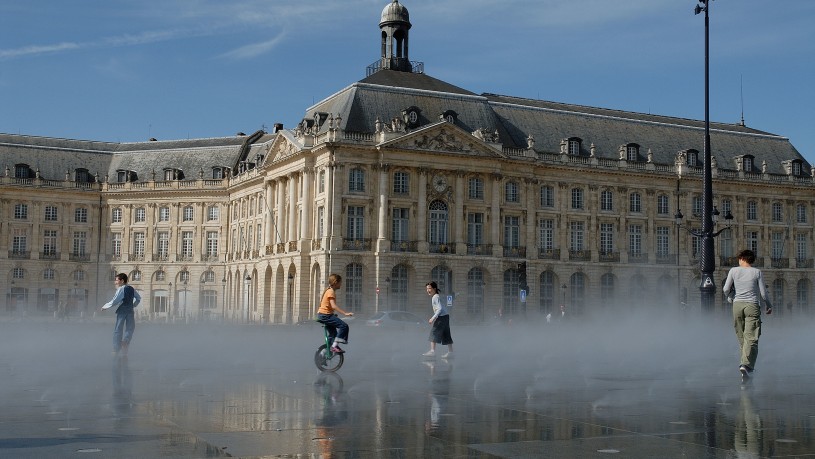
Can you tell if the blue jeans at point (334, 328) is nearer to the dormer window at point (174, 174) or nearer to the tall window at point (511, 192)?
the tall window at point (511, 192)

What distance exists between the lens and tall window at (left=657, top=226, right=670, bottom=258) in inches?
3108

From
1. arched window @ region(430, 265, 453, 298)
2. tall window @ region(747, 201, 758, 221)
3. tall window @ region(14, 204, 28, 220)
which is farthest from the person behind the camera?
tall window @ region(14, 204, 28, 220)

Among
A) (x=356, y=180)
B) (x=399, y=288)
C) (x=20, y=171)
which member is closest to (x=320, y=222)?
(x=356, y=180)

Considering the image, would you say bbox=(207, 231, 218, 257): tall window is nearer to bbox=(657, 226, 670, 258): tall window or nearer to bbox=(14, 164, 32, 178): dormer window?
bbox=(14, 164, 32, 178): dormer window

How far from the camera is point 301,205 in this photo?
71.8m

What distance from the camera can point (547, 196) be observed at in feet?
249

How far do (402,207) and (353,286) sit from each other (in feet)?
20.6

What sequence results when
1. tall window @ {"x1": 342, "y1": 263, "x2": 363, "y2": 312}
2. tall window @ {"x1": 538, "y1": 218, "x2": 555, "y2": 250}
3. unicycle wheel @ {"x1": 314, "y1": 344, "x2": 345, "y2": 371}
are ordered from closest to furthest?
unicycle wheel @ {"x1": 314, "y1": 344, "x2": 345, "y2": 371}, tall window @ {"x1": 342, "y1": 263, "x2": 363, "y2": 312}, tall window @ {"x1": 538, "y1": 218, "x2": 555, "y2": 250}

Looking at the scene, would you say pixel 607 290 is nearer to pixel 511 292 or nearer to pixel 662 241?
pixel 662 241

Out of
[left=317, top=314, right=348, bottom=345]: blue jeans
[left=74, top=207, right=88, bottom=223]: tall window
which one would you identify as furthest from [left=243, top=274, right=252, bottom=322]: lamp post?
[left=317, top=314, right=348, bottom=345]: blue jeans

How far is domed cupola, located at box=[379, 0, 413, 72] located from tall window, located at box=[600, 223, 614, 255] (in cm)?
1862

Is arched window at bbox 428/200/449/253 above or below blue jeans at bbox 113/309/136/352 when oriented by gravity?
above

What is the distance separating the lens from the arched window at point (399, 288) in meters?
68.4

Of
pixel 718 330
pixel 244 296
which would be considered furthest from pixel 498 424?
pixel 244 296
